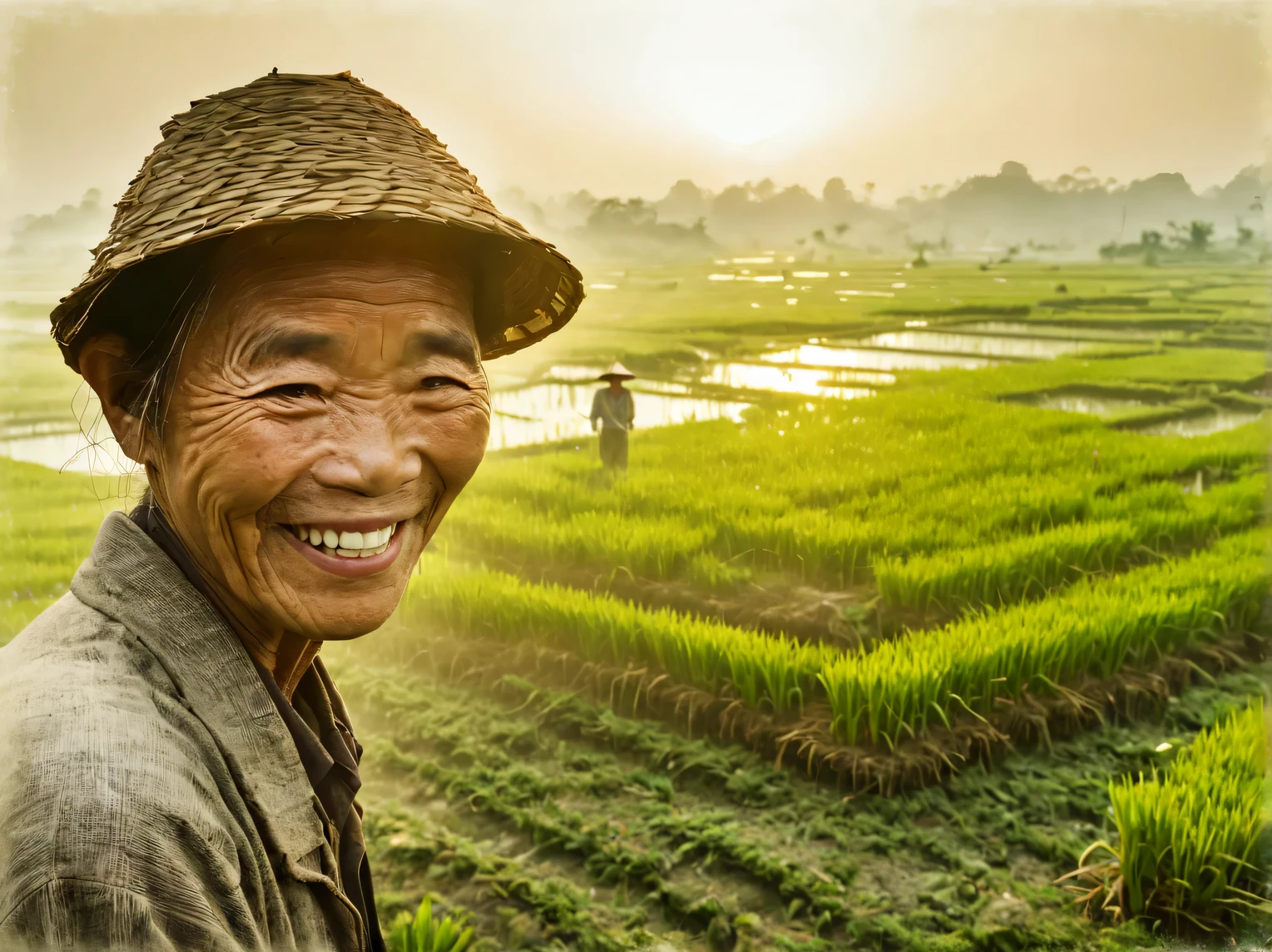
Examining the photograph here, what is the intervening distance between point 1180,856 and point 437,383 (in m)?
2.61

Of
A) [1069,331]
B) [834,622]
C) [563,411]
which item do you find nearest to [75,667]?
[834,622]

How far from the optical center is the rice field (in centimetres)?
276

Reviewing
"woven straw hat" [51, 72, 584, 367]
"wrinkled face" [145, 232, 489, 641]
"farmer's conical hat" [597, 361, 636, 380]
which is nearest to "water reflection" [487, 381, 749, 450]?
"farmer's conical hat" [597, 361, 636, 380]

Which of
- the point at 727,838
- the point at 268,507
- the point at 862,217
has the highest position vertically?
the point at 862,217

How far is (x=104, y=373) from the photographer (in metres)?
1.26

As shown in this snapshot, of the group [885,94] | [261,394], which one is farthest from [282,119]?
[885,94]

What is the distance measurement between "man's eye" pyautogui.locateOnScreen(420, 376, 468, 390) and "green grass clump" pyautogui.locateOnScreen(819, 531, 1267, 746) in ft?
6.85

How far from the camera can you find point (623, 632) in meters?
3.38

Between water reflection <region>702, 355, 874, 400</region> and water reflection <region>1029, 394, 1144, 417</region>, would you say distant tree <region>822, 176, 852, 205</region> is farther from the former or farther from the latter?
water reflection <region>1029, 394, 1144, 417</region>

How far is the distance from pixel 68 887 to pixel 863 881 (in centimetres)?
239

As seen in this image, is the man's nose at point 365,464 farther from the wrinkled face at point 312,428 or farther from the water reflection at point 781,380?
the water reflection at point 781,380

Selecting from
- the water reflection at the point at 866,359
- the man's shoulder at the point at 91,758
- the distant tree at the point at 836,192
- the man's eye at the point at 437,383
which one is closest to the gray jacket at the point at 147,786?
the man's shoulder at the point at 91,758

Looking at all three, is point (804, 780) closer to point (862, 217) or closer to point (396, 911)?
point (396, 911)

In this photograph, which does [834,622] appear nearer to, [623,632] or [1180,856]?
[623,632]
